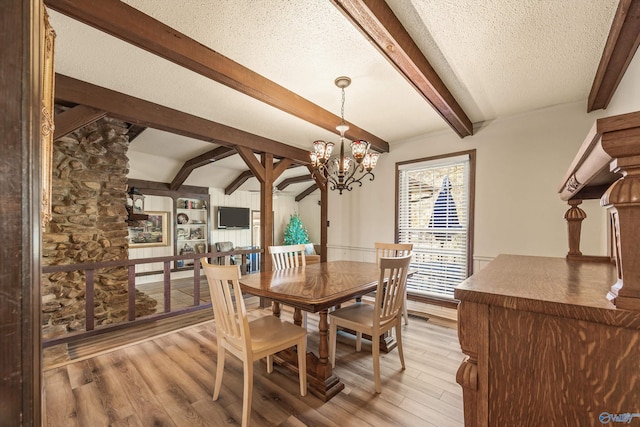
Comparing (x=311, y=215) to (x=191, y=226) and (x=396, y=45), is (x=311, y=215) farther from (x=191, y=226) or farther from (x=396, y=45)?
(x=396, y=45)

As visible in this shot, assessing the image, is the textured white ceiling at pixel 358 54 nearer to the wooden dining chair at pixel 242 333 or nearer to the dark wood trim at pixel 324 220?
the wooden dining chair at pixel 242 333

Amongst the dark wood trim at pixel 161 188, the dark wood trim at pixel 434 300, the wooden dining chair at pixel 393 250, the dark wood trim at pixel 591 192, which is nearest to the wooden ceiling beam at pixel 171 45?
the wooden dining chair at pixel 393 250

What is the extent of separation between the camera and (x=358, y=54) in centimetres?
189

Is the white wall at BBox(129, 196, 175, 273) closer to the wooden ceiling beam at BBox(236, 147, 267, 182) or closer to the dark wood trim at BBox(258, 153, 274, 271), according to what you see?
the dark wood trim at BBox(258, 153, 274, 271)

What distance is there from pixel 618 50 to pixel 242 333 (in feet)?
9.62

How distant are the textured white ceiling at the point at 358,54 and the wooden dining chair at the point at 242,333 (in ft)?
4.81

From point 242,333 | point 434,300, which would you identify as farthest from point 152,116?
point 434,300

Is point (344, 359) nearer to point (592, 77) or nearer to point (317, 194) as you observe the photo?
point (592, 77)

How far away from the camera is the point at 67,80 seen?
7.09ft

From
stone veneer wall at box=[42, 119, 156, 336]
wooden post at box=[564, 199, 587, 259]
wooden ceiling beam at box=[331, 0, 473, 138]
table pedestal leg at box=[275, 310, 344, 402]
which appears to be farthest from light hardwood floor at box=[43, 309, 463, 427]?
wooden ceiling beam at box=[331, 0, 473, 138]

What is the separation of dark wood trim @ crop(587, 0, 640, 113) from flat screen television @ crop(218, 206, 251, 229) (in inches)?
261

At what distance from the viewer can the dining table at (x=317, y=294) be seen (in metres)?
1.84

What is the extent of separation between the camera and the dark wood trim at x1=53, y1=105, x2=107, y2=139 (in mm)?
2199

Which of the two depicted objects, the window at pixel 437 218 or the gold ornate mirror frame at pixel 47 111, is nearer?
the gold ornate mirror frame at pixel 47 111
